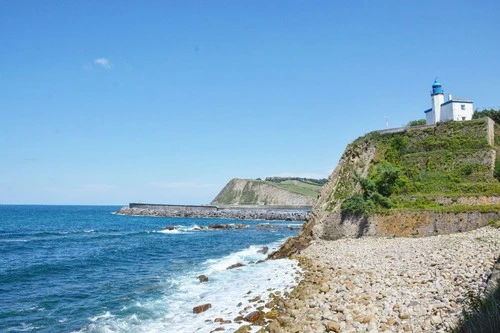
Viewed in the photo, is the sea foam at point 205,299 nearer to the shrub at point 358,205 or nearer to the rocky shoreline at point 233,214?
the shrub at point 358,205

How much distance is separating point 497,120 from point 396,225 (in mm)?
27921

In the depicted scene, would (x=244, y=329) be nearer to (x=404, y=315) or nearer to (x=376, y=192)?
(x=404, y=315)

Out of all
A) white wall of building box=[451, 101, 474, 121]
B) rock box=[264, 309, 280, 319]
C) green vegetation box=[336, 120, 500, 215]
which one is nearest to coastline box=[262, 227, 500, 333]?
rock box=[264, 309, 280, 319]

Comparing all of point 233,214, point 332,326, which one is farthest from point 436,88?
point 233,214

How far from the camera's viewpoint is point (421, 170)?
38000mm

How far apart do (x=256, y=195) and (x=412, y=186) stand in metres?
128

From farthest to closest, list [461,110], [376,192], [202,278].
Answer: [461,110]
[376,192]
[202,278]

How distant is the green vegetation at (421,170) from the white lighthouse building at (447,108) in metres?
2.26

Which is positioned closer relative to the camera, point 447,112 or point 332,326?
point 332,326

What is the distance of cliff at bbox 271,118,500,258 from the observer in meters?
29.2

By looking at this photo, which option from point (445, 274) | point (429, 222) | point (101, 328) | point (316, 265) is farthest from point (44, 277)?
point (429, 222)

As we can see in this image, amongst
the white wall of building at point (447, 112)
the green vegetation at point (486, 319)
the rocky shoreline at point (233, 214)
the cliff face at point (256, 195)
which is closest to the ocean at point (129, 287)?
the green vegetation at point (486, 319)

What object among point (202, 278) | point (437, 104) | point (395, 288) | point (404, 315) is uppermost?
point (437, 104)

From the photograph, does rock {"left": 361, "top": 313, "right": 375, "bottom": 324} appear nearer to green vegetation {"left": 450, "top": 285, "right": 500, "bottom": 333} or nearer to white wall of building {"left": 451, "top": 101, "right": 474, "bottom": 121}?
green vegetation {"left": 450, "top": 285, "right": 500, "bottom": 333}
